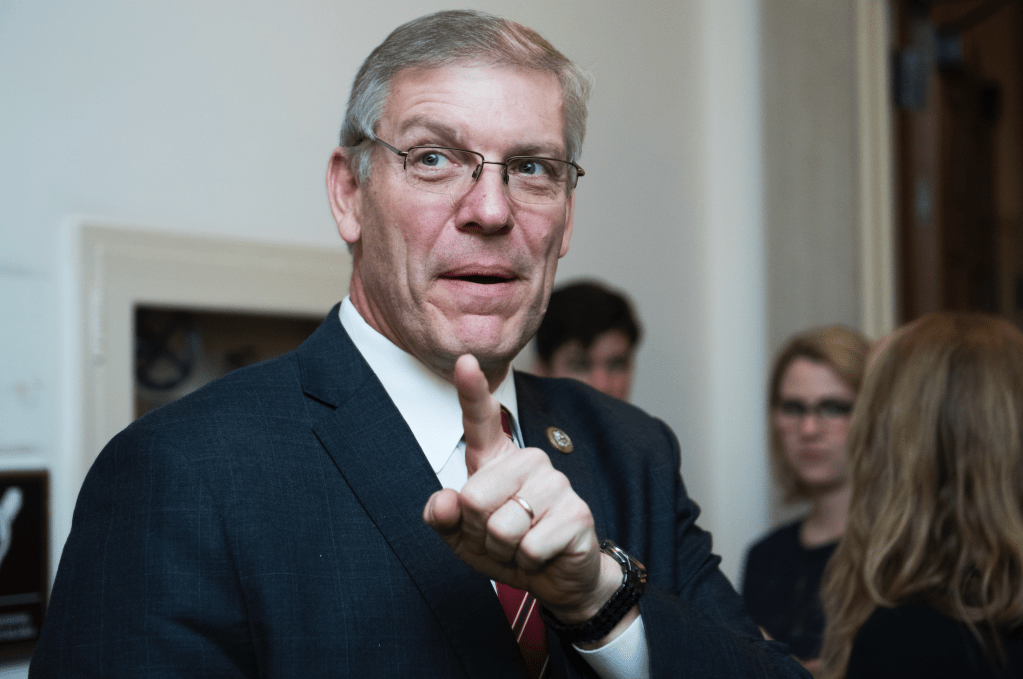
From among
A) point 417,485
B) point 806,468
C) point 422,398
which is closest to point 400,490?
point 417,485

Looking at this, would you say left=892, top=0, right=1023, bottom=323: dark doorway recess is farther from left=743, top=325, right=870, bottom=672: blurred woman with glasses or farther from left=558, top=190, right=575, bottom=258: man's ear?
left=558, top=190, right=575, bottom=258: man's ear

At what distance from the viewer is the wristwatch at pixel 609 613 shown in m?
1.19

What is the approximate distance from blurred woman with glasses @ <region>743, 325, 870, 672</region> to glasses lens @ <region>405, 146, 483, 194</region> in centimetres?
200

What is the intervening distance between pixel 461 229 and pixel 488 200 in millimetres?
58

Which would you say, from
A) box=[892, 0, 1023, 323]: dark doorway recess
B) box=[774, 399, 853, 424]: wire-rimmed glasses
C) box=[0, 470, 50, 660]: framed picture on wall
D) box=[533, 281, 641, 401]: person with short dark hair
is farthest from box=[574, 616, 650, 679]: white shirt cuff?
box=[892, 0, 1023, 323]: dark doorway recess

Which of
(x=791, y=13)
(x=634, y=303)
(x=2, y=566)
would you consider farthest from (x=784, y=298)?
(x=2, y=566)

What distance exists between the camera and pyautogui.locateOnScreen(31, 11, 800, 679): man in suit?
1116 millimetres

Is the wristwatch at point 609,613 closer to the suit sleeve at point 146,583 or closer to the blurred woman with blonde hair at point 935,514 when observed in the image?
the suit sleeve at point 146,583

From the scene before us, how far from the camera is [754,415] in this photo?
13.2 ft

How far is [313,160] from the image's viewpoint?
2.60m

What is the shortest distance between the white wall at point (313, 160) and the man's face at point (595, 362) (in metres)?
0.31

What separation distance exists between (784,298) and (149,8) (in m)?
2.77

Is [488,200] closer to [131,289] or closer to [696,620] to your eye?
[696,620]

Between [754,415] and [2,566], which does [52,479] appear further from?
[754,415]
